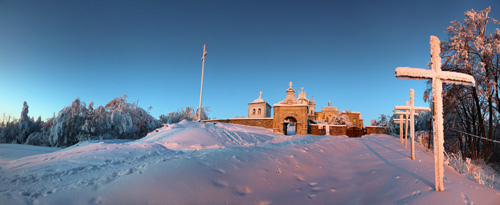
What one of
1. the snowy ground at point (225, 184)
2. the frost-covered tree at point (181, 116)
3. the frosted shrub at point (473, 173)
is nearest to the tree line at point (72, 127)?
the frost-covered tree at point (181, 116)

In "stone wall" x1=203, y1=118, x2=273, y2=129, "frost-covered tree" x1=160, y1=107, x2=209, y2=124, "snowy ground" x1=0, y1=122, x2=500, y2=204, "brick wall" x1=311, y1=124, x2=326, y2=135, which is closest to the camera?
"snowy ground" x1=0, y1=122, x2=500, y2=204

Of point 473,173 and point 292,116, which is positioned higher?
point 292,116

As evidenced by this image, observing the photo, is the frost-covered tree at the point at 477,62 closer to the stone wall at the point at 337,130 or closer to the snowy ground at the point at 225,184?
the snowy ground at the point at 225,184

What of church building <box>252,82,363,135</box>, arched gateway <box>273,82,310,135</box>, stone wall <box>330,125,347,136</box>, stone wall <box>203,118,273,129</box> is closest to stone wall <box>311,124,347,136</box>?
stone wall <box>330,125,347,136</box>

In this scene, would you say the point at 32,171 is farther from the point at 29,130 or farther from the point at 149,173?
the point at 29,130

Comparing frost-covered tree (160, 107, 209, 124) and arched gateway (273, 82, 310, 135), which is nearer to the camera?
arched gateway (273, 82, 310, 135)

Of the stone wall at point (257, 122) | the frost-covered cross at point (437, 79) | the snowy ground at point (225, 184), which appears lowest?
the snowy ground at point (225, 184)

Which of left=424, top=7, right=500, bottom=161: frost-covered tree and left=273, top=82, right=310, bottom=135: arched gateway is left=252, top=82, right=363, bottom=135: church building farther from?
left=424, top=7, right=500, bottom=161: frost-covered tree

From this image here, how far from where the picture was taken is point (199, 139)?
11820 mm

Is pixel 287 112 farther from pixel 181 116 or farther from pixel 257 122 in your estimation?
pixel 181 116

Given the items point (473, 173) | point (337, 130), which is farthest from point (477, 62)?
→ point (337, 130)

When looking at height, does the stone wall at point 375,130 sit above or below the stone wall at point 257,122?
below

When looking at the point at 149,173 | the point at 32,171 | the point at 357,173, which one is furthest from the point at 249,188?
the point at 32,171

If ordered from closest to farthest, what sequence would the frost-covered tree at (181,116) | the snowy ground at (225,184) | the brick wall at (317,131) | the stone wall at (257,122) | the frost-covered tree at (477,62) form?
the snowy ground at (225,184) < the frost-covered tree at (477,62) < the brick wall at (317,131) < the stone wall at (257,122) < the frost-covered tree at (181,116)
